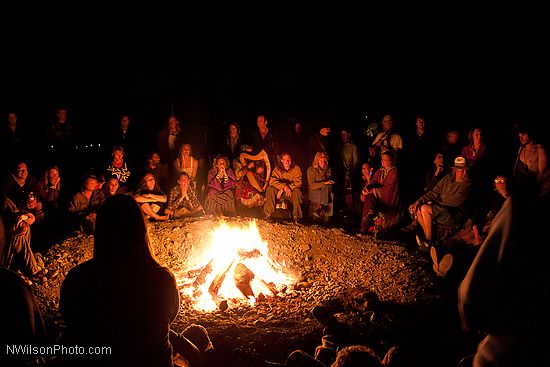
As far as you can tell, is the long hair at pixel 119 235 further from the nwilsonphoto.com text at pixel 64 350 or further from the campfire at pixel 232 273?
the campfire at pixel 232 273

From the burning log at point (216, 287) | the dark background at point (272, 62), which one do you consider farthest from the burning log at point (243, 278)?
the dark background at point (272, 62)

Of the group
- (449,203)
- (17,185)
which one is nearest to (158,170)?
(17,185)

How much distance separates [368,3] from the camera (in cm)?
1488

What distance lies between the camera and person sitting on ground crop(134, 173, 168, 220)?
337 inches

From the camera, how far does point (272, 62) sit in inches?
634

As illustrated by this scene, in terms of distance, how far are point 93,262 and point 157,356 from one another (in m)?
0.79

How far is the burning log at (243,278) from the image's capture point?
607 centimetres

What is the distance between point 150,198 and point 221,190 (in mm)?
1695

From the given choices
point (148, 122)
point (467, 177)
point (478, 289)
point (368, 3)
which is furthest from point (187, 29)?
point (478, 289)

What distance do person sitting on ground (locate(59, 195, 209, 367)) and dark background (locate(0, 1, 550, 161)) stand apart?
9.05m

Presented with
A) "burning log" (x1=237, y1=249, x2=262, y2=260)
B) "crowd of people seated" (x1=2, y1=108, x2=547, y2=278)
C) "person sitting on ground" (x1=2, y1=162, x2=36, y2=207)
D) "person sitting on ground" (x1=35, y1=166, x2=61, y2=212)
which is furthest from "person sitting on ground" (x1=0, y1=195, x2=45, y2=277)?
"burning log" (x1=237, y1=249, x2=262, y2=260)

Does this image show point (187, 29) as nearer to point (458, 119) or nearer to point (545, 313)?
point (458, 119)

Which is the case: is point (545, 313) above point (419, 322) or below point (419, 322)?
above

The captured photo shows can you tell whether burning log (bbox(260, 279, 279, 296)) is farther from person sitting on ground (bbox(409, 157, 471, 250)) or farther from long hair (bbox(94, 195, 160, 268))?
long hair (bbox(94, 195, 160, 268))
